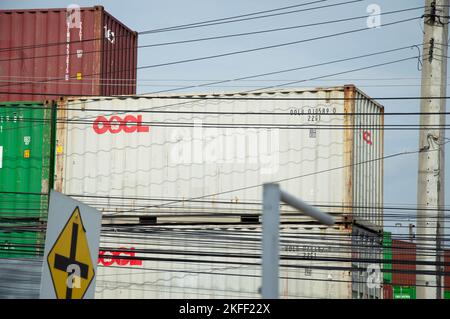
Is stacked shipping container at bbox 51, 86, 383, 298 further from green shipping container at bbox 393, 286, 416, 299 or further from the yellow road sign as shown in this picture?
green shipping container at bbox 393, 286, 416, 299

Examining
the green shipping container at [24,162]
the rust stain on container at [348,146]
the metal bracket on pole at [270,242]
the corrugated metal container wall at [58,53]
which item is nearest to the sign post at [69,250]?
the metal bracket on pole at [270,242]

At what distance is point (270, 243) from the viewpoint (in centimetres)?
448

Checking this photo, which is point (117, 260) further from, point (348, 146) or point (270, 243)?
point (270, 243)

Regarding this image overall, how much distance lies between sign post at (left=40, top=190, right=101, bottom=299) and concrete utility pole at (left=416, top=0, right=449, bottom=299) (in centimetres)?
839

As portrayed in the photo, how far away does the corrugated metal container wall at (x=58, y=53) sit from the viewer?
2150 centimetres

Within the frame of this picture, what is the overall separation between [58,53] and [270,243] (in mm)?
18172

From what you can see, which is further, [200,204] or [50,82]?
[50,82]

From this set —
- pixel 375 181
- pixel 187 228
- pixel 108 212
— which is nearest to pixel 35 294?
pixel 108 212

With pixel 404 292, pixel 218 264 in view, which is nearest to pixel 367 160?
pixel 218 264

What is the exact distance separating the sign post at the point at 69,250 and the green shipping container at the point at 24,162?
1356 cm

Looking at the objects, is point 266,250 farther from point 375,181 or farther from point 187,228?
point 375,181

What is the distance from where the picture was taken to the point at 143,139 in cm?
1955

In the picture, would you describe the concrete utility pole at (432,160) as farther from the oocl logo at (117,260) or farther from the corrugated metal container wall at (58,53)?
the corrugated metal container wall at (58,53)
